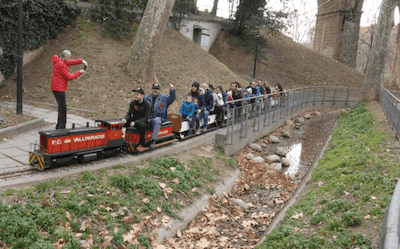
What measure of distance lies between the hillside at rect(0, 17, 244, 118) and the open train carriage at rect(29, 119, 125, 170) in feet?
16.9

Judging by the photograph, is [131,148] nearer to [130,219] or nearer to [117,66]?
[130,219]

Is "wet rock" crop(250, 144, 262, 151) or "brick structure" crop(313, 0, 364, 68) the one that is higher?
"brick structure" crop(313, 0, 364, 68)

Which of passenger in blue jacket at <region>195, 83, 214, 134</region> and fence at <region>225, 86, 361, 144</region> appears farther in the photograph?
fence at <region>225, 86, 361, 144</region>

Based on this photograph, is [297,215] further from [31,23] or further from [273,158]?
[31,23]

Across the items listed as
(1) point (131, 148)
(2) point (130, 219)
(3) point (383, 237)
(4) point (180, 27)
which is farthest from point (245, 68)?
(3) point (383, 237)

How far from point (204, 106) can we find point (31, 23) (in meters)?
10.8

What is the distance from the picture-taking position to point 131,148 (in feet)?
31.3

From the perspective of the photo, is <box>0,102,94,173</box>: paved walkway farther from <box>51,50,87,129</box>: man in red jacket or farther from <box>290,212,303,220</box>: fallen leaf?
<box>290,212,303,220</box>: fallen leaf

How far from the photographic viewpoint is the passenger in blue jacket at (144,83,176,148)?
998 cm

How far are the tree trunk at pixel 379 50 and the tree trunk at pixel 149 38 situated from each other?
12751mm

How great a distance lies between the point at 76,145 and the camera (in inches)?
315

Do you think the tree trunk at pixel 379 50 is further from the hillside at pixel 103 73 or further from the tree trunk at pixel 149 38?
the tree trunk at pixel 149 38

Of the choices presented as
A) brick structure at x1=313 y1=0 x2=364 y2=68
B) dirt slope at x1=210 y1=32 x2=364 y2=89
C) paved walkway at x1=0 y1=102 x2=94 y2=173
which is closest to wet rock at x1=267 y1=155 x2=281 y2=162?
paved walkway at x1=0 y1=102 x2=94 y2=173

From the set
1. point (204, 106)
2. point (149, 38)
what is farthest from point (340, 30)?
point (204, 106)
